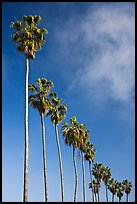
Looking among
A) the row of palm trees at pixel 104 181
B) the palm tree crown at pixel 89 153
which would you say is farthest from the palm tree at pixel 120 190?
the palm tree crown at pixel 89 153

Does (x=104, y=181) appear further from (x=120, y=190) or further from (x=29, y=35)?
(x=29, y=35)

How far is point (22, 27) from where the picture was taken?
105 ft

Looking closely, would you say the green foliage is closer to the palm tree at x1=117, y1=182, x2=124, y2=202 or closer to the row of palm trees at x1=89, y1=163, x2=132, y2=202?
the row of palm trees at x1=89, y1=163, x2=132, y2=202

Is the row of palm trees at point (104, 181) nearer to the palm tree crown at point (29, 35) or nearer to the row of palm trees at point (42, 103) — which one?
the row of palm trees at point (42, 103)

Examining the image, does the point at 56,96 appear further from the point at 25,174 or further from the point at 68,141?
the point at 25,174

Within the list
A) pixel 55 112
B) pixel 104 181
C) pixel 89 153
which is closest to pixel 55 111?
pixel 55 112

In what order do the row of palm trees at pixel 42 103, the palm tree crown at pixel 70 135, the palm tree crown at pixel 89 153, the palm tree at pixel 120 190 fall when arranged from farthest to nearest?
the palm tree at pixel 120 190
the palm tree crown at pixel 89 153
the palm tree crown at pixel 70 135
the row of palm trees at pixel 42 103

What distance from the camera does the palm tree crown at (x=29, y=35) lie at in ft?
104

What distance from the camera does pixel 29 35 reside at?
31.8 m

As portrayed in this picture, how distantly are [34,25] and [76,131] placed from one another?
2510 cm

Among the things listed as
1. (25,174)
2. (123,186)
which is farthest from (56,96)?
(123,186)

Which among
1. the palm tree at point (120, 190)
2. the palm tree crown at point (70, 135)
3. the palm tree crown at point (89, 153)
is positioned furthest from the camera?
the palm tree at point (120, 190)

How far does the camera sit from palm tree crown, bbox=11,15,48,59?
31.7 metres

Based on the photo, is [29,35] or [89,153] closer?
[29,35]
